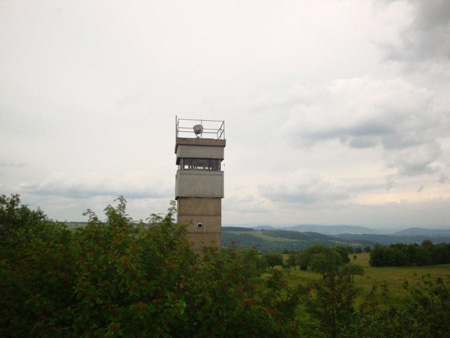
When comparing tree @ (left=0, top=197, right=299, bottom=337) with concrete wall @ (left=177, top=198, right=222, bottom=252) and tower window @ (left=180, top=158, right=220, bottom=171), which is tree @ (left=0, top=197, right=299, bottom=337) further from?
tower window @ (left=180, top=158, right=220, bottom=171)

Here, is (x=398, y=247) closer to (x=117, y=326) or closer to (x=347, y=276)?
(x=347, y=276)

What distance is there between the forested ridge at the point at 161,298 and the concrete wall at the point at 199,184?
1708 centimetres

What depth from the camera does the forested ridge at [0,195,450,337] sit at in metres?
9.23

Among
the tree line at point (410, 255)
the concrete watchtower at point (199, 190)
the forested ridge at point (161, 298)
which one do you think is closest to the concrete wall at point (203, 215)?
the concrete watchtower at point (199, 190)

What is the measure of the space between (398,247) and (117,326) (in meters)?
113

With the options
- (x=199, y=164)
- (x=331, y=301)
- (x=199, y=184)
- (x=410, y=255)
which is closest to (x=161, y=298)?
(x=331, y=301)

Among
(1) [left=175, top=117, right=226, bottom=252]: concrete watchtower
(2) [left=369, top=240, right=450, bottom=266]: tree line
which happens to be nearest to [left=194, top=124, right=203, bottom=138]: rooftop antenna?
(1) [left=175, top=117, right=226, bottom=252]: concrete watchtower

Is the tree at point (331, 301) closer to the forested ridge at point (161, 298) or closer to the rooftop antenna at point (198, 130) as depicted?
the forested ridge at point (161, 298)

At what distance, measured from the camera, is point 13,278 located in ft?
33.8

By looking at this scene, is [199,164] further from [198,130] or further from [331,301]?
[331,301]

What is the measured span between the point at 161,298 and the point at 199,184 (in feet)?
67.5

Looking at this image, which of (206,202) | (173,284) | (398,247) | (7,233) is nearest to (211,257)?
(173,284)

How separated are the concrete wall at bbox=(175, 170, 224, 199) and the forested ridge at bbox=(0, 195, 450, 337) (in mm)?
17084

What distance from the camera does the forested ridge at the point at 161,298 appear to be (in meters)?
9.23
